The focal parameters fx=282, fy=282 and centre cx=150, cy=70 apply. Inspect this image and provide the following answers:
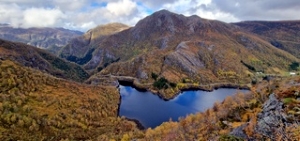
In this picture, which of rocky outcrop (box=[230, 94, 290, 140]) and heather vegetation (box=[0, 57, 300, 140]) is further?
heather vegetation (box=[0, 57, 300, 140])

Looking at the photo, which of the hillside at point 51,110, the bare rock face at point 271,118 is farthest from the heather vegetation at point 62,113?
the bare rock face at point 271,118

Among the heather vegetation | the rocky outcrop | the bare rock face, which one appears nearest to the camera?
the bare rock face

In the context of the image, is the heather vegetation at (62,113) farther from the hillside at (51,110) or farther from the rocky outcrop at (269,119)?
the rocky outcrop at (269,119)

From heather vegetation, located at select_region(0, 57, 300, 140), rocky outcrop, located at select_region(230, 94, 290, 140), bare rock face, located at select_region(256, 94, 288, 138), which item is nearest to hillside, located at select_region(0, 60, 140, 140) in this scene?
heather vegetation, located at select_region(0, 57, 300, 140)

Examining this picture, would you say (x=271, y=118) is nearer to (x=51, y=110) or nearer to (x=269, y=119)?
(x=269, y=119)

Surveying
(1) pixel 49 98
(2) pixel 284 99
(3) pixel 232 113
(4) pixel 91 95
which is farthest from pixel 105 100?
(2) pixel 284 99

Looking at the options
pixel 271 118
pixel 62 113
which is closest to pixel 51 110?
pixel 62 113

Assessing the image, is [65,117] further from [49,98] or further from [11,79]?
[11,79]

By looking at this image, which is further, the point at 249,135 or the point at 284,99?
the point at 284,99

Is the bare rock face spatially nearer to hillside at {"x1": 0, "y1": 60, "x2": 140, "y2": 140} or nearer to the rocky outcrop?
the rocky outcrop
